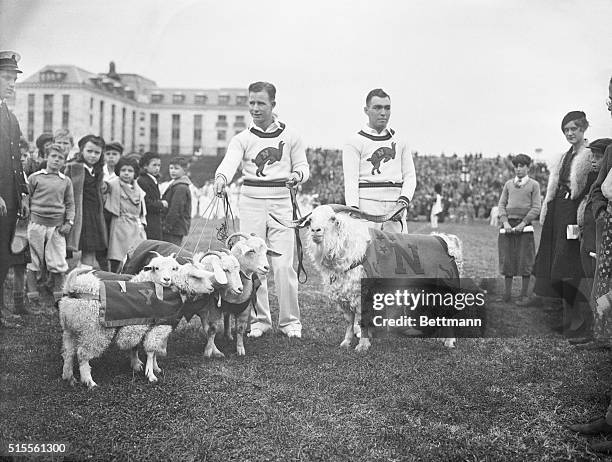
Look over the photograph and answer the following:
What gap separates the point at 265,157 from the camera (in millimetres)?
4273

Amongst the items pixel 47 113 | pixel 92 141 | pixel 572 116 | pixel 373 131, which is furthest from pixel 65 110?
pixel 572 116

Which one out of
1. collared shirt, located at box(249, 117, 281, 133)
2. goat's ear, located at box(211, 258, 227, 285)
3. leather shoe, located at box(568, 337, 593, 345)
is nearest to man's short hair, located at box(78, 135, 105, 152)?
collared shirt, located at box(249, 117, 281, 133)

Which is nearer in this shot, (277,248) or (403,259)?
(403,259)

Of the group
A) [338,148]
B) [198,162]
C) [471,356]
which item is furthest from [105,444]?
[198,162]

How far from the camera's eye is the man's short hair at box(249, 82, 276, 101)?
3904 millimetres

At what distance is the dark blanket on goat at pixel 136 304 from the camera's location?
3.13 meters

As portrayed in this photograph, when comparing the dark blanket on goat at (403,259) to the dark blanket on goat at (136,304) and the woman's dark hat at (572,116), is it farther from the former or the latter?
the dark blanket on goat at (136,304)

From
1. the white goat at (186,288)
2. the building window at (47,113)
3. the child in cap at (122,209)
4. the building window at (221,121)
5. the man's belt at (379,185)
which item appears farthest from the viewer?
the child in cap at (122,209)

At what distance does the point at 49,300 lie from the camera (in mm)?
5199

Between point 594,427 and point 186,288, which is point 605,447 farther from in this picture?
point 186,288

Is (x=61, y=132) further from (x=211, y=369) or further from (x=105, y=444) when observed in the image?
(x=105, y=444)

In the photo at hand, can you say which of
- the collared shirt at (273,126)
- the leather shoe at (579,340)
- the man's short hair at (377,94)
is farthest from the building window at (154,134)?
the leather shoe at (579,340)

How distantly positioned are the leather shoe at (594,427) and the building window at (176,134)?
3249 mm

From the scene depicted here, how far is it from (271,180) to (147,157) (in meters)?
1.65
